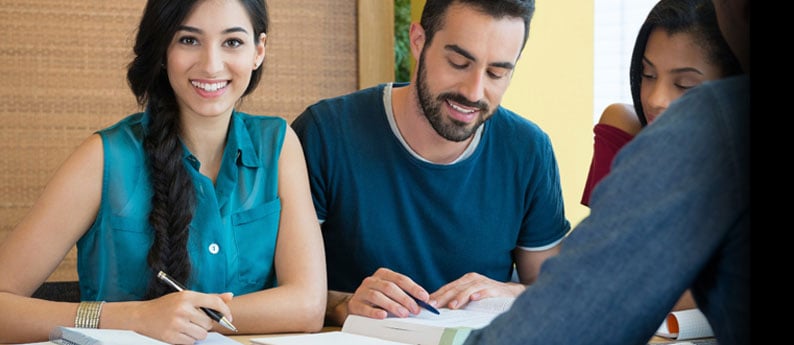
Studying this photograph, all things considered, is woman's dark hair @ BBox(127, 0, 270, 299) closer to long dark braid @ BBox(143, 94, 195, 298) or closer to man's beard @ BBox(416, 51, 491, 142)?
long dark braid @ BBox(143, 94, 195, 298)

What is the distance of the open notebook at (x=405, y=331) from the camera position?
1.41 m

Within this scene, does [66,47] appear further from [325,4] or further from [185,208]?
[185,208]

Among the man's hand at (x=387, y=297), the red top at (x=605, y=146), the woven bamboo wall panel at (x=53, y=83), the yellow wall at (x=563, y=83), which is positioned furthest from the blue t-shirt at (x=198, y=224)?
the yellow wall at (x=563, y=83)

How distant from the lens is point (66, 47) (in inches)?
111

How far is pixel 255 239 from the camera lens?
6.11 feet

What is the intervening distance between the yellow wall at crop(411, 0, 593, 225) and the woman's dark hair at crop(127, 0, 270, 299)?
1.64 meters

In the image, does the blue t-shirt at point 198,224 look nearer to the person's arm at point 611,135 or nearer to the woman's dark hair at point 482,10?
the woman's dark hair at point 482,10

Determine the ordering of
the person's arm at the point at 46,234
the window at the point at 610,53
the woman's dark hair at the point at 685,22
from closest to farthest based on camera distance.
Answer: the person's arm at the point at 46,234, the woman's dark hair at the point at 685,22, the window at the point at 610,53

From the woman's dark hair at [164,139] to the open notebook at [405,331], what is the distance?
336 millimetres

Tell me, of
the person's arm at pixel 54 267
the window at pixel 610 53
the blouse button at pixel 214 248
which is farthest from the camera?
the window at pixel 610 53

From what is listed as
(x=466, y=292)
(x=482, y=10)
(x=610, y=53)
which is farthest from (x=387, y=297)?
(x=610, y=53)

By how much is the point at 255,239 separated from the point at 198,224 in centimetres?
12

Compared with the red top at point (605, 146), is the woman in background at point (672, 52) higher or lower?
higher

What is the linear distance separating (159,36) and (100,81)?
107cm
